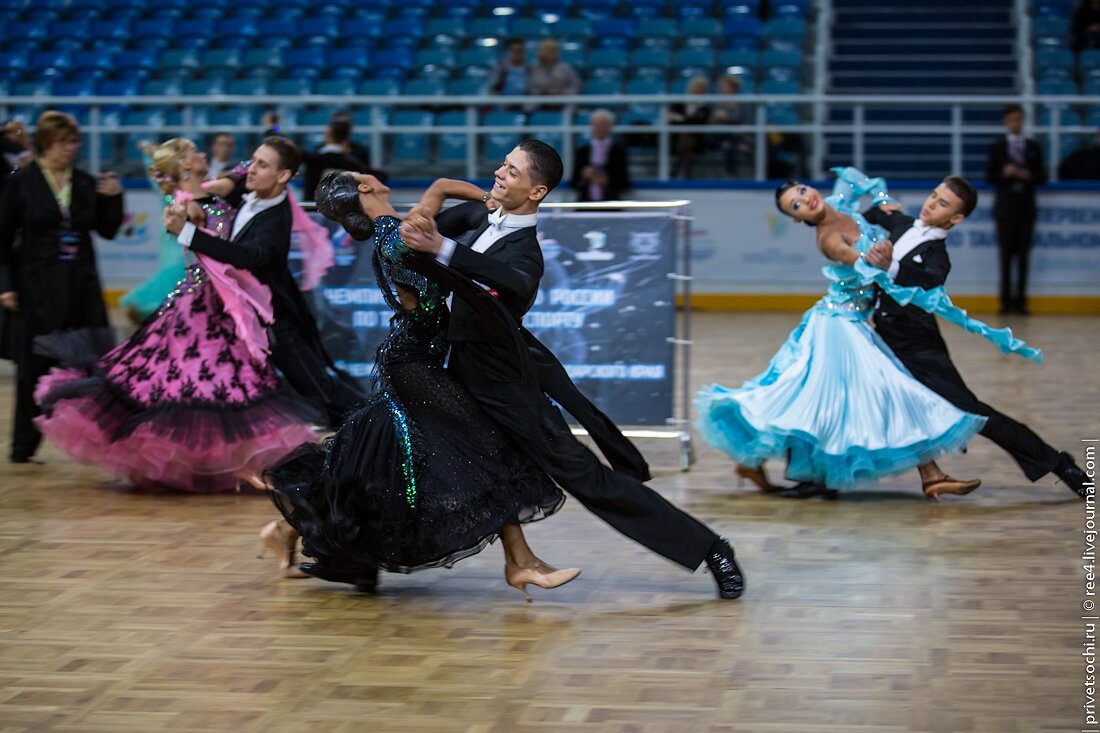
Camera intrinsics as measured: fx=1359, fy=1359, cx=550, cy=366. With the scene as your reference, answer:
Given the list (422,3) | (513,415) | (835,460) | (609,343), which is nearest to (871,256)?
(835,460)

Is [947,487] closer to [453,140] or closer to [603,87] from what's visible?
[453,140]

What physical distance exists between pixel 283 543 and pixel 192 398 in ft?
5.50

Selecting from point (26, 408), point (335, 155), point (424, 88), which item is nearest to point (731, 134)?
point (424, 88)

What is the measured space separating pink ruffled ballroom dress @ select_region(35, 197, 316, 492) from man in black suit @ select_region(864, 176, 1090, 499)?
288 centimetres

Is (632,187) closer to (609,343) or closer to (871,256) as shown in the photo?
(609,343)

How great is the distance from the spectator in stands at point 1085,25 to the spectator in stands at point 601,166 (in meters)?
5.73

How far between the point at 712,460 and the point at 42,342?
3.61 meters

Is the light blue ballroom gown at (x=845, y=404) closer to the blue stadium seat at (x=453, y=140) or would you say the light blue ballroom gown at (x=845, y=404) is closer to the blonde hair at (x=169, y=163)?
the blonde hair at (x=169, y=163)

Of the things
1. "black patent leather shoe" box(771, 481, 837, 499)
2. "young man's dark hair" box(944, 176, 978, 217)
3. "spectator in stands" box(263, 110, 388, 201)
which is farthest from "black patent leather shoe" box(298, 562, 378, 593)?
"spectator in stands" box(263, 110, 388, 201)

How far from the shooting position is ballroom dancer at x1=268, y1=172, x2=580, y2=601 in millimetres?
4598

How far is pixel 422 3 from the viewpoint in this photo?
17.3 m

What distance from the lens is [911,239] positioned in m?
6.55

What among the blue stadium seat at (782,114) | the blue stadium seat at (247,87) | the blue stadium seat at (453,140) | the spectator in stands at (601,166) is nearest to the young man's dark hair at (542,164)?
the spectator in stands at (601,166)

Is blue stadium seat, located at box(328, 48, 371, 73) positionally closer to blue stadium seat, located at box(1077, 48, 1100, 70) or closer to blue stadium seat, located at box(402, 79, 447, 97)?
blue stadium seat, located at box(402, 79, 447, 97)
